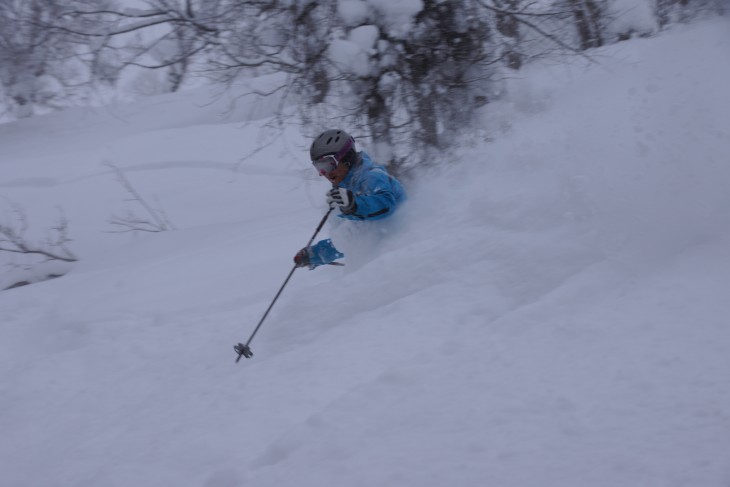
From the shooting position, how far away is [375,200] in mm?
4422

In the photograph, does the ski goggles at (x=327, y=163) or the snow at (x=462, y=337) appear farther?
the ski goggles at (x=327, y=163)

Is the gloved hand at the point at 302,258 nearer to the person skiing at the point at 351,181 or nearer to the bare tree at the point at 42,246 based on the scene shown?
the person skiing at the point at 351,181

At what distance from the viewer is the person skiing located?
4.38 metres

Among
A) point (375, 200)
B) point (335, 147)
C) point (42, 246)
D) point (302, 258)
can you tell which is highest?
point (335, 147)

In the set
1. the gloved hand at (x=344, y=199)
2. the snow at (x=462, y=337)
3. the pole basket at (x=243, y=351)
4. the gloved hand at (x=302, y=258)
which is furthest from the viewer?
the gloved hand at (x=302, y=258)

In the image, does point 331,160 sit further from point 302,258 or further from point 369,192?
point 302,258

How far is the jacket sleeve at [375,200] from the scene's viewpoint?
14.4 ft

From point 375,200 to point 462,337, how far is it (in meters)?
1.46

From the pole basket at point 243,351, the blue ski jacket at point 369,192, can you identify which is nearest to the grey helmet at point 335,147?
the blue ski jacket at point 369,192

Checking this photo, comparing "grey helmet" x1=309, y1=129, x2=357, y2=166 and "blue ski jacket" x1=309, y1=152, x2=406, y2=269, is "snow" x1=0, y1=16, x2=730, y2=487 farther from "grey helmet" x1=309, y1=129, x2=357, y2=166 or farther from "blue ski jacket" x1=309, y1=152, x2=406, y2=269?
"grey helmet" x1=309, y1=129, x2=357, y2=166

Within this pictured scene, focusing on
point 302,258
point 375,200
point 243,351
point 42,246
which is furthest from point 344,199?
point 42,246

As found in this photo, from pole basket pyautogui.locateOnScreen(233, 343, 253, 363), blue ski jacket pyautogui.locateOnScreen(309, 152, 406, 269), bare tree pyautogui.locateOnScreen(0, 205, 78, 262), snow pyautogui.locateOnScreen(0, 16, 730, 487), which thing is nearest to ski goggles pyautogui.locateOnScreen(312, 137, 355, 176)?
blue ski jacket pyautogui.locateOnScreen(309, 152, 406, 269)

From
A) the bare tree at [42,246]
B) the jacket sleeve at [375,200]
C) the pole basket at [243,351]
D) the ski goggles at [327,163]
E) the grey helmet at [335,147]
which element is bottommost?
the bare tree at [42,246]

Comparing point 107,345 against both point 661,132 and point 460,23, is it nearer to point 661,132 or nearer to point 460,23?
point 661,132
